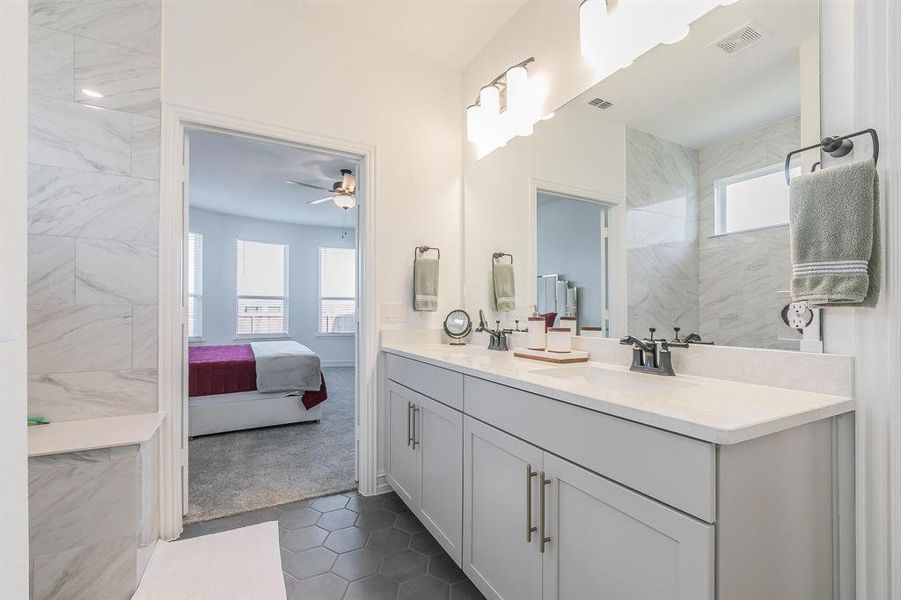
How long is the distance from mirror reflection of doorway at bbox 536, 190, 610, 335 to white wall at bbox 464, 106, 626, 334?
44mm

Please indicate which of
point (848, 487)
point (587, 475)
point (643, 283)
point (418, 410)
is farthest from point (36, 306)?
point (848, 487)

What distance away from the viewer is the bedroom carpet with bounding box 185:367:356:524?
7.54 feet

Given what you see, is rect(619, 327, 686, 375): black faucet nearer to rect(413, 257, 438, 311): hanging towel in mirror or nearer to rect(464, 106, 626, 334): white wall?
rect(464, 106, 626, 334): white wall

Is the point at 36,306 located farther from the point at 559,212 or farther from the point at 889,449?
the point at 889,449

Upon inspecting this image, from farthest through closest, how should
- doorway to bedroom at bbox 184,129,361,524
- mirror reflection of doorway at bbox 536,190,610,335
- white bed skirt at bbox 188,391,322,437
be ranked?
white bed skirt at bbox 188,391,322,437, doorway to bedroom at bbox 184,129,361,524, mirror reflection of doorway at bbox 536,190,610,335

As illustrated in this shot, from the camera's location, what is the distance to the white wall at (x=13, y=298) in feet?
1.82

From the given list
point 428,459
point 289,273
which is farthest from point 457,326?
point 289,273

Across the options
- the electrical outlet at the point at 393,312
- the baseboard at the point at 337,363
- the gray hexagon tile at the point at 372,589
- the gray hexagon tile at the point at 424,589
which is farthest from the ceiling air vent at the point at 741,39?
the baseboard at the point at 337,363

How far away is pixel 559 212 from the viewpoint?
2.00 meters

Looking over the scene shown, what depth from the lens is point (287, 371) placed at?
3713 mm

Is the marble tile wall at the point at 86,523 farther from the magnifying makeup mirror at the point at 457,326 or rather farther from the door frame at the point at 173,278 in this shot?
the magnifying makeup mirror at the point at 457,326

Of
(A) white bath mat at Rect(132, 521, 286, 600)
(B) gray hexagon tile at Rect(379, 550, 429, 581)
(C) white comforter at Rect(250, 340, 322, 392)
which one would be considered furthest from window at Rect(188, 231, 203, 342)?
(B) gray hexagon tile at Rect(379, 550, 429, 581)

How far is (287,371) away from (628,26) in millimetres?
3547

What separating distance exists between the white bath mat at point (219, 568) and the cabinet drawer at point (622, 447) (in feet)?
3.98
